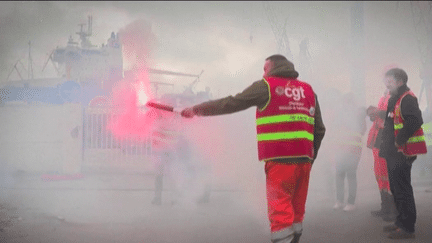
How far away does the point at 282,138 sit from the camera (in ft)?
8.96

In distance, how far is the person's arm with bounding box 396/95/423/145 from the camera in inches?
160

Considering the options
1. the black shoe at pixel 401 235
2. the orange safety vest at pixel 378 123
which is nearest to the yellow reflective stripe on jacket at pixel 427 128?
the orange safety vest at pixel 378 123

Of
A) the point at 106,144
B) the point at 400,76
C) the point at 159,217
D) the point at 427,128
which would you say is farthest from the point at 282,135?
the point at 106,144

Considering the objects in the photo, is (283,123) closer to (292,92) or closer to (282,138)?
(282,138)

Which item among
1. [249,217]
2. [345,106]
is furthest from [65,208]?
[345,106]

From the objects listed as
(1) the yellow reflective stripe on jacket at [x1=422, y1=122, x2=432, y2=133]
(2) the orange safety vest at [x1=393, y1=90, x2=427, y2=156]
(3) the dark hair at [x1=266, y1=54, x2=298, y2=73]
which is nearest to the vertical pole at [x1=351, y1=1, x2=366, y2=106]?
(1) the yellow reflective stripe on jacket at [x1=422, y1=122, x2=432, y2=133]

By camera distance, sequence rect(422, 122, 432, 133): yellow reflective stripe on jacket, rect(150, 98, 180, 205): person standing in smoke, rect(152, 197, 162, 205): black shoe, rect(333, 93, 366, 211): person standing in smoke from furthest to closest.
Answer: rect(422, 122, 432, 133): yellow reflective stripe on jacket, rect(152, 197, 162, 205): black shoe, rect(150, 98, 180, 205): person standing in smoke, rect(333, 93, 366, 211): person standing in smoke

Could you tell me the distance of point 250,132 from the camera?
1041cm

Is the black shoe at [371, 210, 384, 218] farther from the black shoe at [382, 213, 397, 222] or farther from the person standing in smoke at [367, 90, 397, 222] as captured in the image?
the black shoe at [382, 213, 397, 222]

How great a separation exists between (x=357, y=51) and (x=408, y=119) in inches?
255

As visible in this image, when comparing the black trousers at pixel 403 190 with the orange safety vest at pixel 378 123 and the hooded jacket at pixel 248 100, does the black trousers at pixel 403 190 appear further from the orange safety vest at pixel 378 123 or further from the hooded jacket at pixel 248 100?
the hooded jacket at pixel 248 100

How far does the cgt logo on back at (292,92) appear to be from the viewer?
275 cm

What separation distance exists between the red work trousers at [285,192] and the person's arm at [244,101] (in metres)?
0.46

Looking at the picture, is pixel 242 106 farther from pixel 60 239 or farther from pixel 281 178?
pixel 60 239
